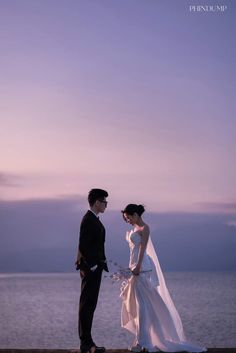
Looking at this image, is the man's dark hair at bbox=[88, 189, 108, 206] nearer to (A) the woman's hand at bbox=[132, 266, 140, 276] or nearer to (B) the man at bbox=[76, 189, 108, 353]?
(B) the man at bbox=[76, 189, 108, 353]

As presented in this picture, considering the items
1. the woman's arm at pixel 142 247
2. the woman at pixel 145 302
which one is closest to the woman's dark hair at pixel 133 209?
the woman at pixel 145 302

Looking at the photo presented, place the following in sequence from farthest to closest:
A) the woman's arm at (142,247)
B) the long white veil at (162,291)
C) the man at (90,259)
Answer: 1. the long white veil at (162,291)
2. the woman's arm at (142,247)
3. the man at (90,259)

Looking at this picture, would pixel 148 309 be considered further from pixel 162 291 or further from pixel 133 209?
pixel 133 209

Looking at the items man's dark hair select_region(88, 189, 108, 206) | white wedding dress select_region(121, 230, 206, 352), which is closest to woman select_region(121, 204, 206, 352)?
white wedding dress select_region(121, 230, 206, 352)

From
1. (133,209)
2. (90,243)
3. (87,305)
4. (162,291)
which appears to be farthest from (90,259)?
(162,291)

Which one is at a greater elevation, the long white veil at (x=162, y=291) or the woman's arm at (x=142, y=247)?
the woman's arm at (x=142, y=247)

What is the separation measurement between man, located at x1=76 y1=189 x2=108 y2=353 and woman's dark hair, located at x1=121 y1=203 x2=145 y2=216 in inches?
21.3

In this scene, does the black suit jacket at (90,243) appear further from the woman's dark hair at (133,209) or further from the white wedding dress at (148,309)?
the white wedding dress at (148,309)

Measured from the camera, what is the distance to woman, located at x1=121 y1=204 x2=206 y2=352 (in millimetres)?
9148

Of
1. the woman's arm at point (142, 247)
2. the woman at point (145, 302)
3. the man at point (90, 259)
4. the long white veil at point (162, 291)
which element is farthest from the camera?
the long white veil at point (162, 291)

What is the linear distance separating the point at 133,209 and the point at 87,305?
167 cm

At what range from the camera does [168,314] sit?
936 centimetres

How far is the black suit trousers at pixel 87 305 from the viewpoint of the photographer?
871 cm

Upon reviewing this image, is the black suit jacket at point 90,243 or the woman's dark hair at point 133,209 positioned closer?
the black suit jacket at point 90,243
